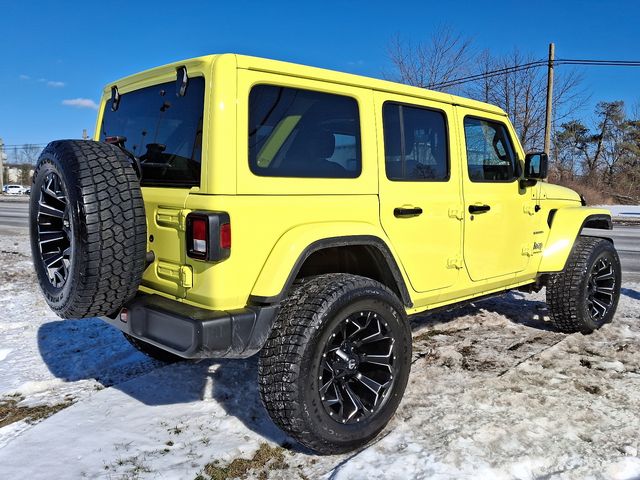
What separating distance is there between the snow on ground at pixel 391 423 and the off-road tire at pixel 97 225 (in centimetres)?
83

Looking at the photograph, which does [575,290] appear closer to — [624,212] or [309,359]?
[309,359]

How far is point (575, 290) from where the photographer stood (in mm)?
4582

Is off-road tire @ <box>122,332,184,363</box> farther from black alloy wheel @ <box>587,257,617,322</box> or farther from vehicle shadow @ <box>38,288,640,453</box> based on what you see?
black alloy wheel @ <box>587,257,617,322</box>

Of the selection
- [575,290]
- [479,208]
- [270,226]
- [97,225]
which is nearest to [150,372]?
[97,225]

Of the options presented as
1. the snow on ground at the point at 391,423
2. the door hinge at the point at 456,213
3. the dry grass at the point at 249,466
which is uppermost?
the door hinge at the point at 456,213

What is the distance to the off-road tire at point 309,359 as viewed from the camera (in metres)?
2.54

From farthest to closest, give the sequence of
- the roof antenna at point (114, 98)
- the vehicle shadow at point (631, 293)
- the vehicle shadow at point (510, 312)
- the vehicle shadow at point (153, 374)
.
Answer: the vehicle shadow at point (631, 293), the vehicle shadow at point (510, 312), the roof antenna at point (114, 98), the vehicle shadow at point (153, 374)

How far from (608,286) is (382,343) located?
3.26 metres

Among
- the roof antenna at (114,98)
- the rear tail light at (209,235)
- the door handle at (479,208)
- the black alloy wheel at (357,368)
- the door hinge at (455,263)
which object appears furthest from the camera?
the door handle at (479,208)

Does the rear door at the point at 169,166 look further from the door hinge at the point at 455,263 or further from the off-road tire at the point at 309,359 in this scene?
the door hinge at the point at 455,263

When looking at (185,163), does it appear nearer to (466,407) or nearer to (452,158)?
(452,158)

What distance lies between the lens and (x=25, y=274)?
24.3 ft

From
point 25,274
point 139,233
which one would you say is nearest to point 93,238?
point 139,233

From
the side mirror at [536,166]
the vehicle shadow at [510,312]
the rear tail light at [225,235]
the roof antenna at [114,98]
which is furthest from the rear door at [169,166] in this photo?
the vehicle shadow at [510,312]
